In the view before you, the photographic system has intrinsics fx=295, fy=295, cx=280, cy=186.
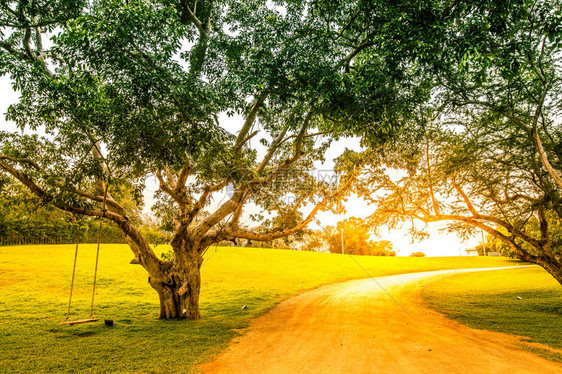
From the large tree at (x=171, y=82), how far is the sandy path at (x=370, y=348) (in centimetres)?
421

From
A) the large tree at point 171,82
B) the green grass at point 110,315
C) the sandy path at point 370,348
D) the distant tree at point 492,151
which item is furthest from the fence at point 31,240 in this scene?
the distant tree at point 492,151

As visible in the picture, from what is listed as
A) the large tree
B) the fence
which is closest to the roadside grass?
the large tree

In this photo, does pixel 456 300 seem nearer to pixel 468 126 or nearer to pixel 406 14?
pixel 468 126

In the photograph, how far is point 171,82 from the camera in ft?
23.6

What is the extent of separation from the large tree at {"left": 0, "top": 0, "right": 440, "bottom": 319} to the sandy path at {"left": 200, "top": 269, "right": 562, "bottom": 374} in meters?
4.21

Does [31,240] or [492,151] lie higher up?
[492,151]

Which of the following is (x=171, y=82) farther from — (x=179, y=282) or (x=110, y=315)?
(x=110, y=315)

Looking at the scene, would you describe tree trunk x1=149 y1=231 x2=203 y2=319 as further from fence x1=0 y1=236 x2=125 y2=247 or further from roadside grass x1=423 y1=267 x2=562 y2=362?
fence x1=0 y1=236 x2=125 y2=247

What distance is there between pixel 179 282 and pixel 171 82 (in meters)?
7.17

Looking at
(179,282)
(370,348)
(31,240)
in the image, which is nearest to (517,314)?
(370,348)

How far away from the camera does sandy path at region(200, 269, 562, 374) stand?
6.29m

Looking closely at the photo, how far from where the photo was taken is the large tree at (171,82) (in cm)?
688

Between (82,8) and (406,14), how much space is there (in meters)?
8.99

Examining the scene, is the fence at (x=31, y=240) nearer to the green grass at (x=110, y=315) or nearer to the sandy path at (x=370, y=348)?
the green grass at (x=110, y=315)
